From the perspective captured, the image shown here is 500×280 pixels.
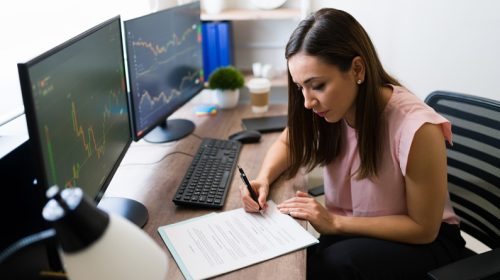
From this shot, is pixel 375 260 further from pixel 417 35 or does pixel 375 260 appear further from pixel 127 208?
pixel 417 35

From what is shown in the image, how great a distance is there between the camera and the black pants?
114 cm

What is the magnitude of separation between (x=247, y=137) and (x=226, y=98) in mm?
397

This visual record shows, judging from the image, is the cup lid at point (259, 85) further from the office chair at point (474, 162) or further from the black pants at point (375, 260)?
the black pants at point (375, 260)

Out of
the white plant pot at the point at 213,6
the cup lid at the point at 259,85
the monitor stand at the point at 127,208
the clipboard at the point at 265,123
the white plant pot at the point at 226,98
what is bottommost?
the monitor stand at the point at 127,208

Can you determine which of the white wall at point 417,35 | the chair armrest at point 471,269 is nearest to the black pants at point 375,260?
the chair armrest at point 471,269

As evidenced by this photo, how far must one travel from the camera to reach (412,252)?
118cm

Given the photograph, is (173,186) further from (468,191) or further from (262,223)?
(468,191)

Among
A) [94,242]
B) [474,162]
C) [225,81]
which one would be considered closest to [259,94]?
[225,81]

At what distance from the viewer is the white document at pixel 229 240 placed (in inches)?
38.8

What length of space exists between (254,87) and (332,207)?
69cm

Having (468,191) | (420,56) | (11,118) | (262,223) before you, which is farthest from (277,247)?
(420,56)

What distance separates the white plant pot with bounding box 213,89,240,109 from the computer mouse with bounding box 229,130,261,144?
1.17 ft

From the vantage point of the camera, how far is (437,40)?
7.13 ft

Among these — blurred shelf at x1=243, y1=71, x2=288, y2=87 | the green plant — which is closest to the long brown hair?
the green plant
